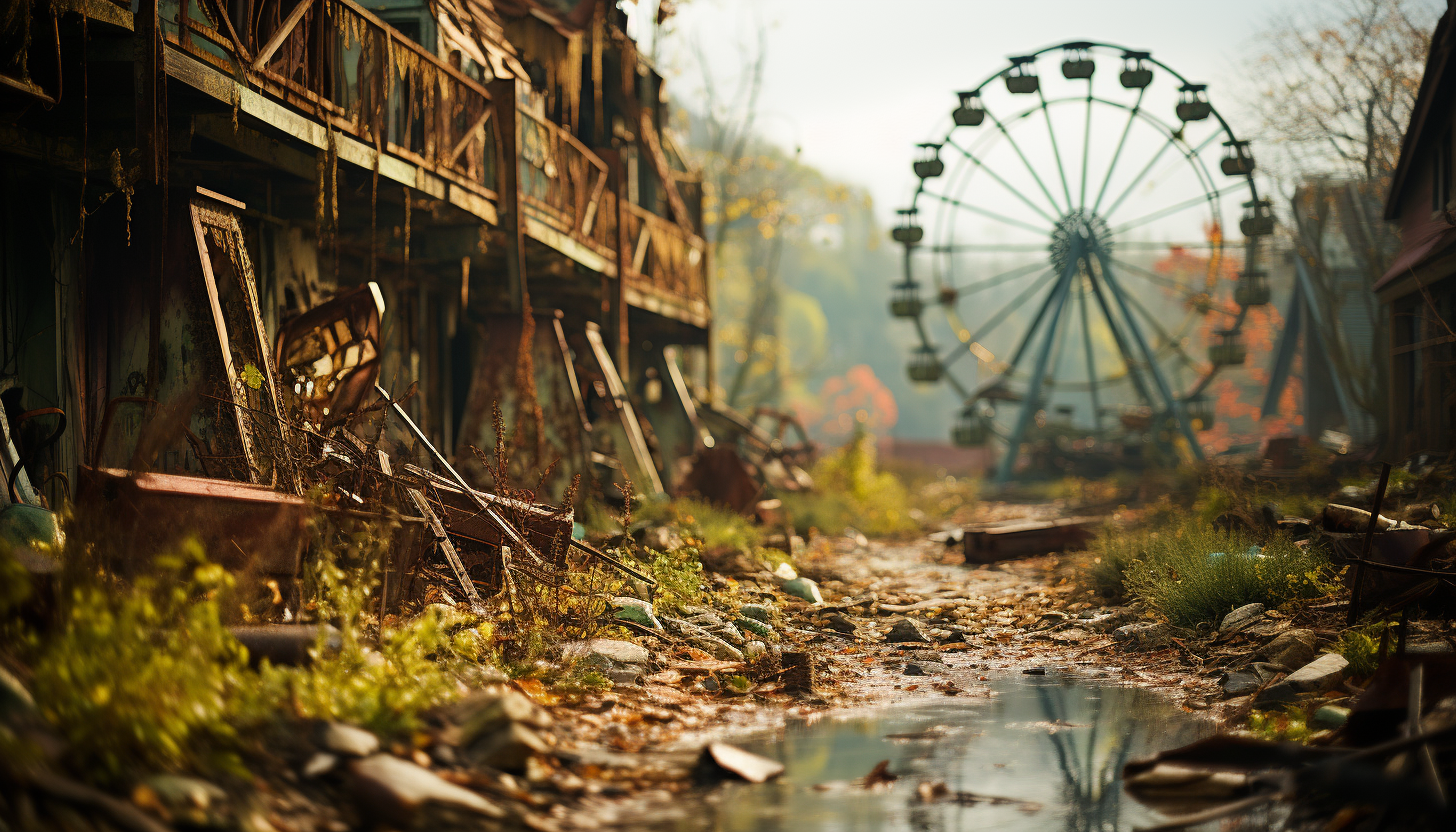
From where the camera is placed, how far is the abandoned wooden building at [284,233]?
20.9ft

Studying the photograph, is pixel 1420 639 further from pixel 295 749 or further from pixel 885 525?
pixel 885 525

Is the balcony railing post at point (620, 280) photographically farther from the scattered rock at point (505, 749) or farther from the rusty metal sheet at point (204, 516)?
the scattered rock at point (505, 749)

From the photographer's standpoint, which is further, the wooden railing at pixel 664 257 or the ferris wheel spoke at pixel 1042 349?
the ferris wheel spoke at pixel 1042 349

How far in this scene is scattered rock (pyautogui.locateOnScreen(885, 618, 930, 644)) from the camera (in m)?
8.00

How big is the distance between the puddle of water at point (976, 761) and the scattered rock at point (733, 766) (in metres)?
0.06

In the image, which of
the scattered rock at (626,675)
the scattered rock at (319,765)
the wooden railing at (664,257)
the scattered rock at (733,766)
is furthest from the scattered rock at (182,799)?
the wooden railing at (664,257)

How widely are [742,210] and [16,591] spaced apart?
2700cm

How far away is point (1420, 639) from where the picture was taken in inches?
229

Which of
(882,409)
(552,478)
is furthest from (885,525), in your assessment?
(882,409)

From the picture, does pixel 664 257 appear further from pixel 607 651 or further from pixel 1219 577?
pixel 607 651

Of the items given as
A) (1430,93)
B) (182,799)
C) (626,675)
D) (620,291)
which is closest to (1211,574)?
(626,675)

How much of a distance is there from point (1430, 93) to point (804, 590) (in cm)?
1060

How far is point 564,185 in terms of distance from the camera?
12.1m

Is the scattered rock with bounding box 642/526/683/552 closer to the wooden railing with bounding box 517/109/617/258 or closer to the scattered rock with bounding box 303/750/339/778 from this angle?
the wooden railing with bounding box 517/109/617/258
